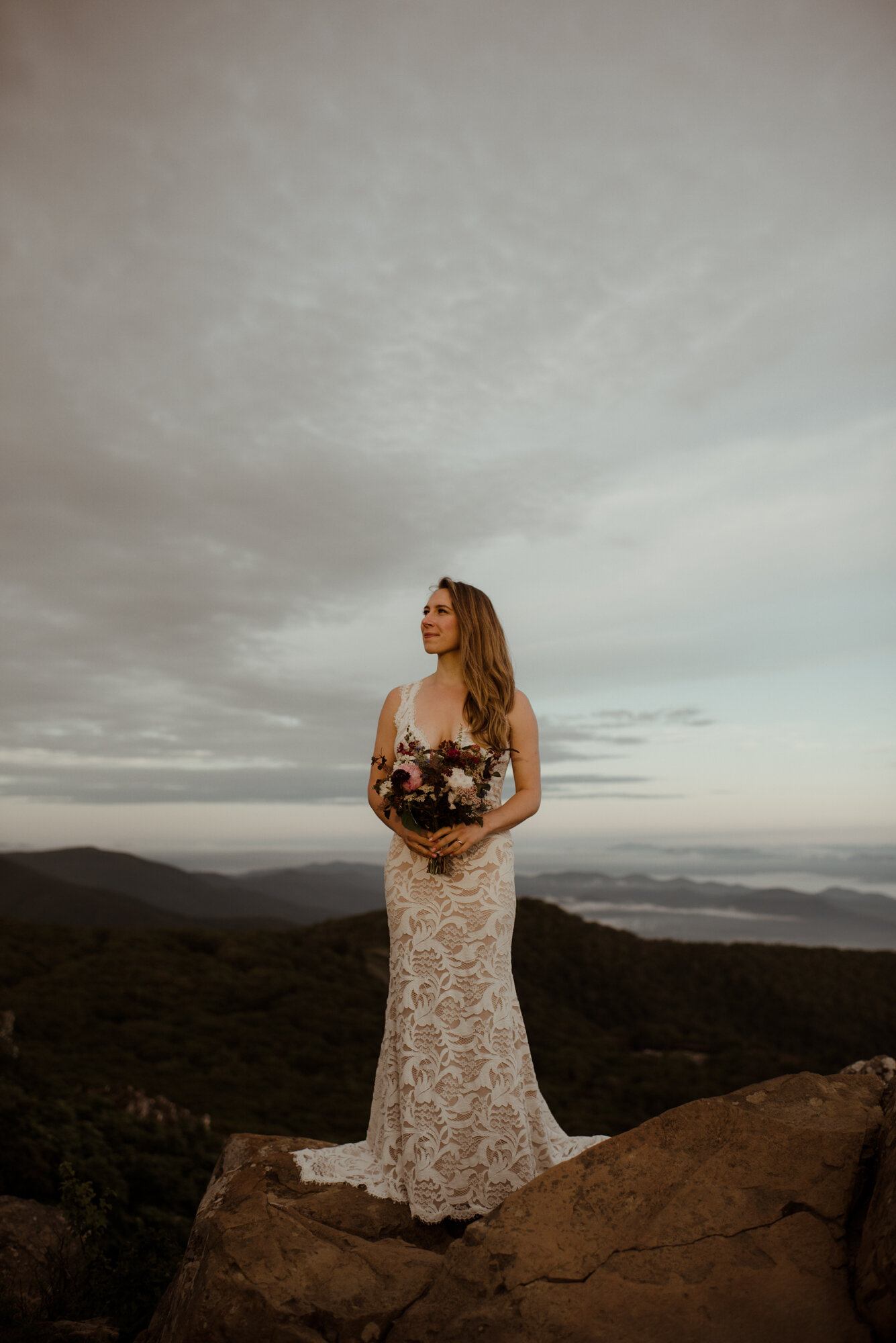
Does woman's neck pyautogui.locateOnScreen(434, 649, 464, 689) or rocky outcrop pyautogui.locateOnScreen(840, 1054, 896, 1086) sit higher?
woman's neck pyautogui.locateOnScreen(434, 649, 464, 689)

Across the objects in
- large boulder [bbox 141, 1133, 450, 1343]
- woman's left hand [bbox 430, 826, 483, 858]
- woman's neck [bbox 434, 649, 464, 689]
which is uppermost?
woman's neck [bbox 434, 649, 464, 689]

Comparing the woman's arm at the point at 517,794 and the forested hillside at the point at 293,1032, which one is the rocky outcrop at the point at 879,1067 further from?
the forested hillside at the point at 293,1032

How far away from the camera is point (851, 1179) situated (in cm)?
388

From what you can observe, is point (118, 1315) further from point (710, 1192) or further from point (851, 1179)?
point (851, 1179)

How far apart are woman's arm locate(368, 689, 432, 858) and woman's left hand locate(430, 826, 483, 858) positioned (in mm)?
57

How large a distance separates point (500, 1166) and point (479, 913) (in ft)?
5.34

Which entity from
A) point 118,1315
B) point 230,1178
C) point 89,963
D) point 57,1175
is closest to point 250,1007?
point 89,963

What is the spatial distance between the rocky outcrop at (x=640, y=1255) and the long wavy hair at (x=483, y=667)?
266cm

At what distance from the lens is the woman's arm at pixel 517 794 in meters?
5.38

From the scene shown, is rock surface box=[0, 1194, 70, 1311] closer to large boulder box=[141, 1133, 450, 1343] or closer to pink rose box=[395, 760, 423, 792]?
large boulder box=[141, 1133, 450, 1343]

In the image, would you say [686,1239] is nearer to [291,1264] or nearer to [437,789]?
[291,1264]

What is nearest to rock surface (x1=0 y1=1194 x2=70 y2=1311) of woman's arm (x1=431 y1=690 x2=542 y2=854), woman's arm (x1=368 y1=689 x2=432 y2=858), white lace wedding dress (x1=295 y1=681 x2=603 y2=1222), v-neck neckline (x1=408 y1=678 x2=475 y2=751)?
white lace wedding dress (x1=295 y1=681 x2=603 y2=1222)

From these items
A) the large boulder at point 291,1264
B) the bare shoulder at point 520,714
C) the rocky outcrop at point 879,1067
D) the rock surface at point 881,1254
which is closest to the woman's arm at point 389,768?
the bare shoulder at point 520,714

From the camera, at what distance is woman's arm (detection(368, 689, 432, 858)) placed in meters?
5.48
